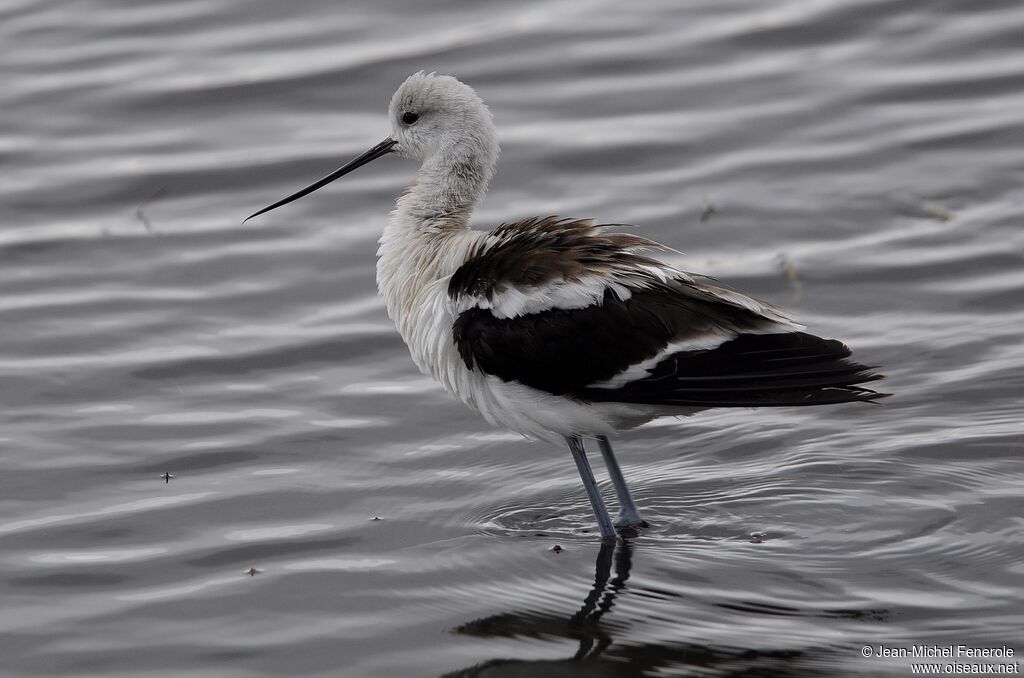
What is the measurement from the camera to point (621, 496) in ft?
19.1

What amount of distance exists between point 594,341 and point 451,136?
1250mm

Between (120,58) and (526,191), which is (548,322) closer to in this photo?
(526,191)

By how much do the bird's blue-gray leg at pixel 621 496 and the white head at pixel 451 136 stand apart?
1162mm

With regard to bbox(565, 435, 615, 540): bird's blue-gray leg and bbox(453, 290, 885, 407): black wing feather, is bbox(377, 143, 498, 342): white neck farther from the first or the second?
bbox(565, 435, 615, 540): bird's blue-gray leg

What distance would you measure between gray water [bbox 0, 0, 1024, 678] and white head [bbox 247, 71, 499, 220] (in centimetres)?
117

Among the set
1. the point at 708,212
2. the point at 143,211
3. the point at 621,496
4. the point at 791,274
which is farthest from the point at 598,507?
the point at 143,211

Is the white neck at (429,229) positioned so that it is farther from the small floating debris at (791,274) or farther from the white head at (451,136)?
the small floating debris at (791,274)

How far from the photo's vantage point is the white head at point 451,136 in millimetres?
6219

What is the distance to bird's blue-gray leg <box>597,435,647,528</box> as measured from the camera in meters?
5.75

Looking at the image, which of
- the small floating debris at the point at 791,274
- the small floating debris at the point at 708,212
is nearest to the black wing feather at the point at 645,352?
the small floating debris at the point at 791,274

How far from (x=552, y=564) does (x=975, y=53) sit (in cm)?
649

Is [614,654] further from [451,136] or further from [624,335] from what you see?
[451,136]

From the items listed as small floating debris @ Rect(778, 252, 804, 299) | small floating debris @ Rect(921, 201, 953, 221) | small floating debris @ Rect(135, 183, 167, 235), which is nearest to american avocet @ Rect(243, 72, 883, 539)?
small floating debris @ Rect(778, 252, 804, 299)

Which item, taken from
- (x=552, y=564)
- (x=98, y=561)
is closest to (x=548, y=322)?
(x=552, y=564)
